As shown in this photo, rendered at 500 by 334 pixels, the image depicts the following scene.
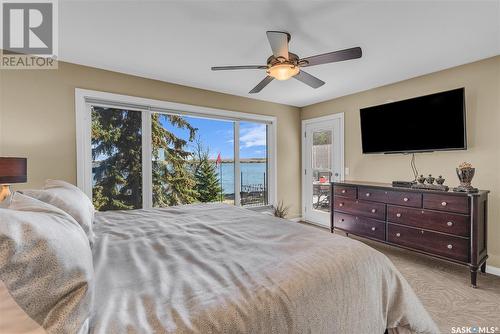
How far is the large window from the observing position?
311cm

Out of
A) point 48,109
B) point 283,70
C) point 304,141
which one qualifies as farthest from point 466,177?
point 48,109

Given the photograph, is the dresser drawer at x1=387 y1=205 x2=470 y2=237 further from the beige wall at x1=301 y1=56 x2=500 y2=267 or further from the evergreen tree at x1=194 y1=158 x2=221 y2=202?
the evergreen tree at x1=194 y1=158 x2=221 y2=202

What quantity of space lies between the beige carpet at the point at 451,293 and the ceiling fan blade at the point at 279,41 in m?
1.49

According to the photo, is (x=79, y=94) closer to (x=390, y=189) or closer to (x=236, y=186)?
(x=236, y=186)

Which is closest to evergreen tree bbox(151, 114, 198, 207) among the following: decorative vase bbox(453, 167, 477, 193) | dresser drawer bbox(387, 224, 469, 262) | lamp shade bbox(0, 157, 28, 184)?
lamp shade bbox(0, 157, 28, 184)

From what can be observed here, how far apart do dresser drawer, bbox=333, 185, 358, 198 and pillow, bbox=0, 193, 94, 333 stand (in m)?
3.40

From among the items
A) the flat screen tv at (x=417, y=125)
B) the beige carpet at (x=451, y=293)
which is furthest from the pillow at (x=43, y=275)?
the flat screen tv at (x=417, y=125)

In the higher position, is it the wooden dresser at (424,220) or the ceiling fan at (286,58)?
the ceiling fan at (286,58)

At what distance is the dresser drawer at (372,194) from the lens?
3.14 metres

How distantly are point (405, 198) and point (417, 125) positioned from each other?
992 millimetres

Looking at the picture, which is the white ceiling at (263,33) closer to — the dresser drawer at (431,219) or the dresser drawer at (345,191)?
the dresser drawer at (345,191)

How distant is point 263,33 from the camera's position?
87.8 inches

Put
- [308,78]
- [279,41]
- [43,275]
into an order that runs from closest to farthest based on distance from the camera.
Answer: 1. [43,275]
2. [279,41]
3. [308,78]

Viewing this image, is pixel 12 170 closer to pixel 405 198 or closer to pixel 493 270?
pixel 405 198
